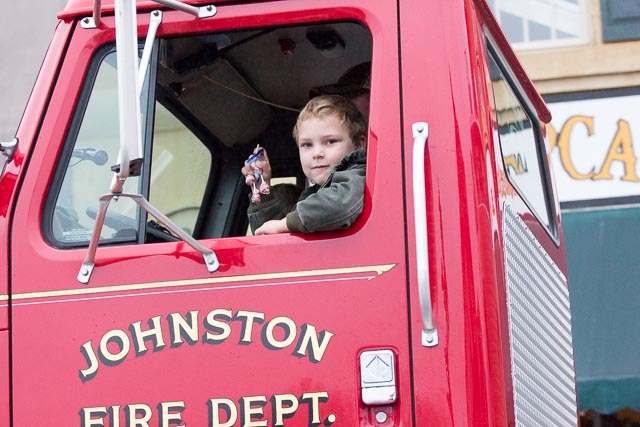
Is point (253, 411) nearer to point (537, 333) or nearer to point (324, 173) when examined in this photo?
point (324, 173)

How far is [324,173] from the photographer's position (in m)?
3.44

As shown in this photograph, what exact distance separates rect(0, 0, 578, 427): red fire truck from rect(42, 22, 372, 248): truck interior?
0.03ft

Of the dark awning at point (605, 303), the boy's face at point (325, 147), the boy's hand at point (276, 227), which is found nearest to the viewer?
the boy's hand at point (276, 227)

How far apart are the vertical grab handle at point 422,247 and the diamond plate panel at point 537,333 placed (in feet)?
1.24

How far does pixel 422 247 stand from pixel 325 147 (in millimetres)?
751

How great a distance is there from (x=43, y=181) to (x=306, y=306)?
87 centimetres

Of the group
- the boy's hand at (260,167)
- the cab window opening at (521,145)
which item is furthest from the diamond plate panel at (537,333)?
the boy's hand at (260,167)

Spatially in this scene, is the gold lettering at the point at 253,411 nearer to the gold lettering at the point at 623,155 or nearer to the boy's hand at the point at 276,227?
the boy's hand at the point at 276,227

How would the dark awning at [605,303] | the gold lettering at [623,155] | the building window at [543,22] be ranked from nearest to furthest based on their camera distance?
the dark awning at [605,303]
the gold lettering at [623,155]
the building window at [543,22]

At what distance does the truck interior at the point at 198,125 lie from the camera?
3254 mm

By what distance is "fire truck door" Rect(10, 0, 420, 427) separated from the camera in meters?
2.87

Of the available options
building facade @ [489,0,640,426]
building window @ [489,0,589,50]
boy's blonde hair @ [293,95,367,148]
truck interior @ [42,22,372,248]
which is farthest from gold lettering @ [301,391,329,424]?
building window @ [489,0,589,50]

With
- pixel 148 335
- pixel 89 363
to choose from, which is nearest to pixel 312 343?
pixel 148 335

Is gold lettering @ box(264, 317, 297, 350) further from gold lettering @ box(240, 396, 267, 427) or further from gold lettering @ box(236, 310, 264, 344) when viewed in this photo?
gold lettering @ box(240, 396, 267, 427)
